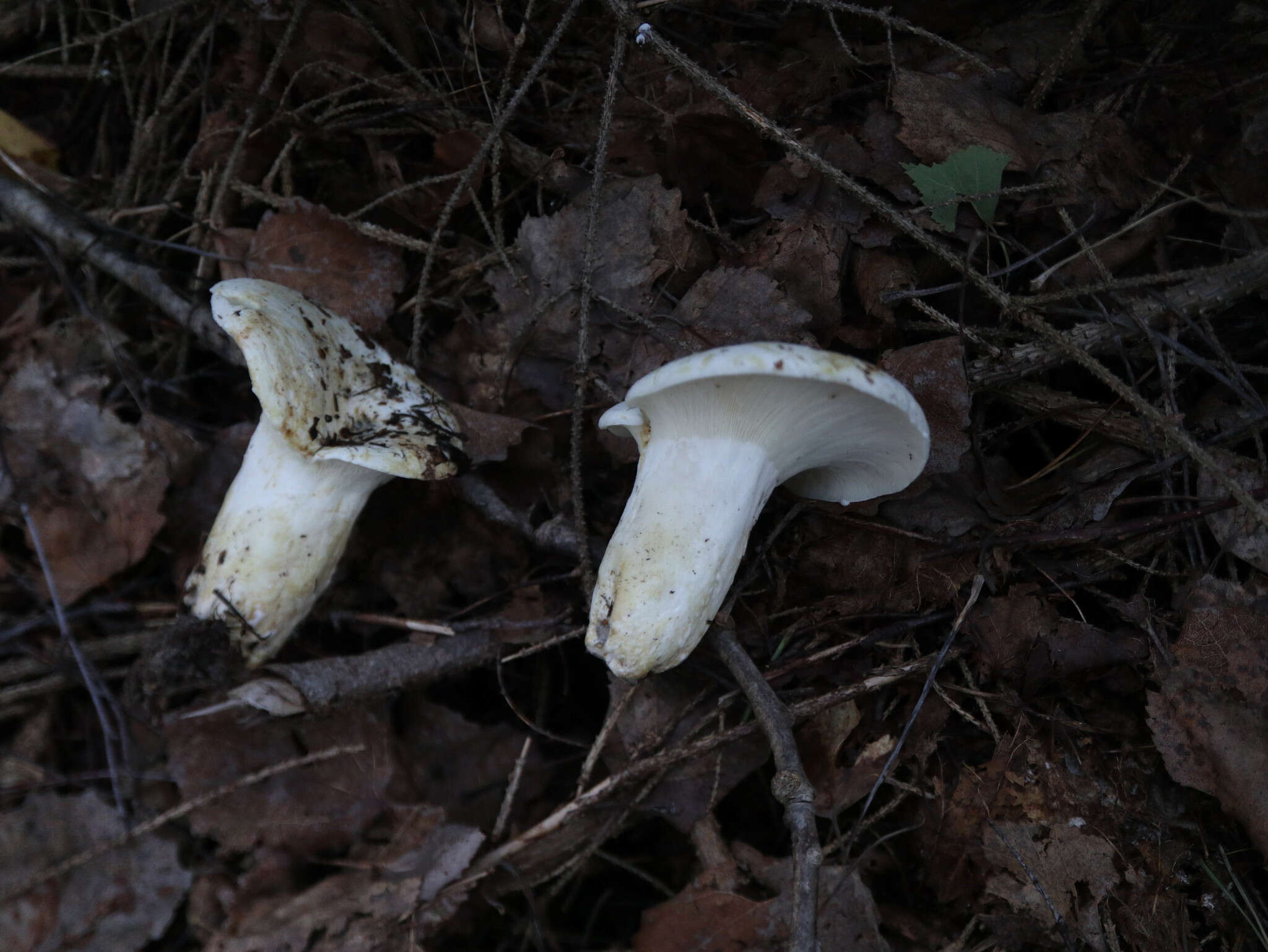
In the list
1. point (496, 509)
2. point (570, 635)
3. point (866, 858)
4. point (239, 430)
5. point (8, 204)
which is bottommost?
point (866, 858)

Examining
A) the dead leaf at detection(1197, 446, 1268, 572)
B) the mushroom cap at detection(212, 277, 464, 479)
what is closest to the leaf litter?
the dead leaf at detection(1197, 446, 1268, 572)

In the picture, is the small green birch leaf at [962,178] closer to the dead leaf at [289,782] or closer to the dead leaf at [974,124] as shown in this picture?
the dead leaf at [974,124]

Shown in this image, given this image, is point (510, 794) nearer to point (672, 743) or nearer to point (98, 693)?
point (672, 743)

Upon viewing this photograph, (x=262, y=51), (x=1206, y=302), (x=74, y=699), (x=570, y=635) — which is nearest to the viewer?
(x=1206, y=302)

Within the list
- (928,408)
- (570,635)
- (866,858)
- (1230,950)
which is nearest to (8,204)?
(570,635)

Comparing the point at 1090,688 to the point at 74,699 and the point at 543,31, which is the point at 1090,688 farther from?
the point at 74,699

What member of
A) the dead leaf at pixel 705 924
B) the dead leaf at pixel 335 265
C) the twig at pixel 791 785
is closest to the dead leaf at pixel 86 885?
the dead leaf at pixel 705 924
